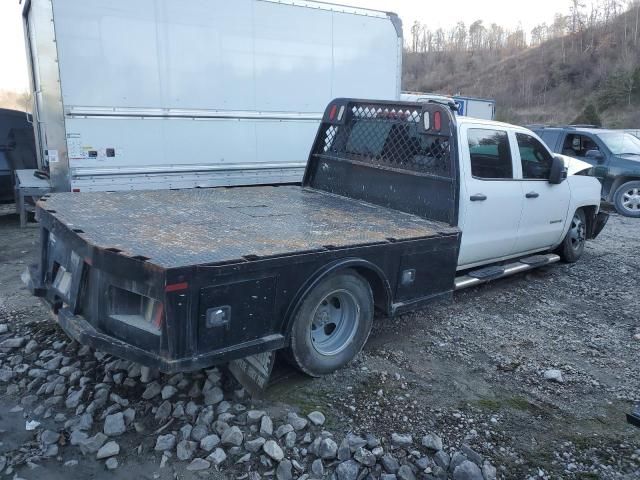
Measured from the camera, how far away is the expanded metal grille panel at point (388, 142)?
4.90 meters

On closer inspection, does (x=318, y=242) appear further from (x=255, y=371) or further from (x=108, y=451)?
(x=108, y=451)

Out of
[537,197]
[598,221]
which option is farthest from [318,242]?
[598,221]

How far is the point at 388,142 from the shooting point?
531 centimetres

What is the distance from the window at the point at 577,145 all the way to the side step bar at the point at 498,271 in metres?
5.98

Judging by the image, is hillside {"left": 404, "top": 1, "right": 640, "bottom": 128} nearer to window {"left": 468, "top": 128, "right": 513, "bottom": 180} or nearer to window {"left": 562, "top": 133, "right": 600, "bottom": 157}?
window {"left": 562, "top": 133, "right": 600, "bottom": 157}

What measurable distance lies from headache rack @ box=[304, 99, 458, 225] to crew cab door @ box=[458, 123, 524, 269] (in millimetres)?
182

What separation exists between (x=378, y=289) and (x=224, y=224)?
1228 millimetres

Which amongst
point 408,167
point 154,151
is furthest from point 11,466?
point 154,151

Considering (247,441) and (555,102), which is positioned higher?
(555,102)

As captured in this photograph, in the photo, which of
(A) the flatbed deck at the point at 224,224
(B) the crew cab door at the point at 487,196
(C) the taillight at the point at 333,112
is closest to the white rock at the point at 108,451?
(A) the flatbed deck at the point at 224,224

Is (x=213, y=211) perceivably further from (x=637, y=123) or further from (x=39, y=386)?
(x=637, y=123)

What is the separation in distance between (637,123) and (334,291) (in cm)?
3410

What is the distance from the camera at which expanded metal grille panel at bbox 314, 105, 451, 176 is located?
16.1 ft

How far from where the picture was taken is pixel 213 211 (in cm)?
444
